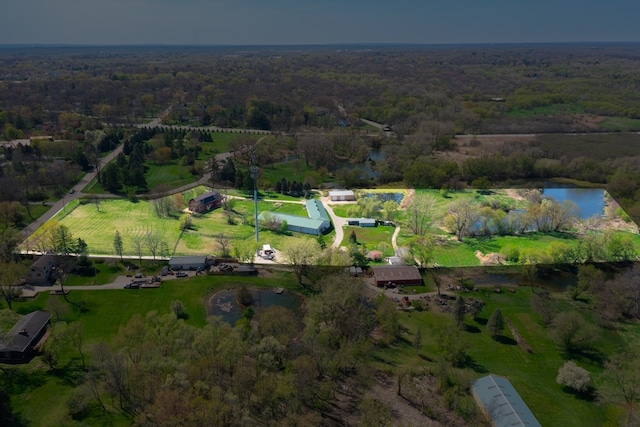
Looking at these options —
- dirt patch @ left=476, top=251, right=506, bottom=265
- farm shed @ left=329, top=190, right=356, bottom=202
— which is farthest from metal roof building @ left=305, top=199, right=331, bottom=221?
dirt patch @ left=476, top=251, right=506, bottom=265

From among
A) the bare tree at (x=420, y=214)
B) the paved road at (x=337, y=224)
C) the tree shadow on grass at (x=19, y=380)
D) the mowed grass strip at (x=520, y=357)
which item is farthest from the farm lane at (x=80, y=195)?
the mowed grass strip at (x=520, y=357)

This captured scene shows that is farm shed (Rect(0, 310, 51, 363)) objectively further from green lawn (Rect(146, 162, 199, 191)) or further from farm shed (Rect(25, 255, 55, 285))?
green lawn (Rect(146, 162, 199, 191))

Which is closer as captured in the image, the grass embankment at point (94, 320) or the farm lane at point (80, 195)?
the grass embankment at point (94, 320)

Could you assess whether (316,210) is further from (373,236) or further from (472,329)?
(472,329)

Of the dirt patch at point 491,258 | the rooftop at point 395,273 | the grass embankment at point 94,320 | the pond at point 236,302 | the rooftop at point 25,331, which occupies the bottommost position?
the pond at point 236,302

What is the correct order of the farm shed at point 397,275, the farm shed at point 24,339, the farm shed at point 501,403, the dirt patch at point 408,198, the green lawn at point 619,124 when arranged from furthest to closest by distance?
the green lawn at point 619,124 → the dirt patch at point 408,198 → the farm shed at point 397,275 → the farm shed at point 24,339 → the farm shed at point 501,403

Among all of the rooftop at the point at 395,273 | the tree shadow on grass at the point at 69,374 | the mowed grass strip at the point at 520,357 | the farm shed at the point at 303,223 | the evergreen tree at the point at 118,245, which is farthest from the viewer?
the farm shed at the point at 303,223

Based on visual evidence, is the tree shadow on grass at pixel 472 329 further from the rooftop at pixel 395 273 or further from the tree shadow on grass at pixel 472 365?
the rooftop at pixel 395 273
